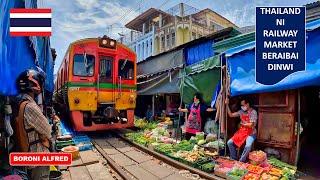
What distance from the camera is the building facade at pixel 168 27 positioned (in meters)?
25.2

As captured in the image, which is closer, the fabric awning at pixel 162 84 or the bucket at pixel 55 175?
the bucket at pixel 55 175

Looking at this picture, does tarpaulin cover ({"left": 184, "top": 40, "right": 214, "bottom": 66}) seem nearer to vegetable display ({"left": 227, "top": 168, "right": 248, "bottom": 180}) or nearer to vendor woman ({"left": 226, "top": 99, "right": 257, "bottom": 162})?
vendor woman ({"left": 226, "top": 99, "right": 257, "bottom": 162})

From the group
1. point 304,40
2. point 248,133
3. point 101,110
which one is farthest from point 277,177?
point 101,110

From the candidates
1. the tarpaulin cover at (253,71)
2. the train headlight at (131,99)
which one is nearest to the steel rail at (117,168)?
the tarpaulin cover at (253,71)

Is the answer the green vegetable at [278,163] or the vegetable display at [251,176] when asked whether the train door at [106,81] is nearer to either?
the green vegetable at [278,163]

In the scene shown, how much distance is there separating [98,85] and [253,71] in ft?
19.8

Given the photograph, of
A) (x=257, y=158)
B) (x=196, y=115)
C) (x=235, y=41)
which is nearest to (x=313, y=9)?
(x=235, y=41)

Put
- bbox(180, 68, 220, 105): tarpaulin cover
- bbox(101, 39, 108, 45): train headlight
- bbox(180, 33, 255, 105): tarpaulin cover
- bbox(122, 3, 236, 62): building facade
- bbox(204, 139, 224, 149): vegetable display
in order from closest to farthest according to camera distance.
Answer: bbox(204, 139, 224, 149): vegetable display
bbox(180, 33, 255, 105): tarpaulin cover
bbox(180, 68, 220, 105): tarpaulin cover
bbox(101, 39, 108, 45): train headlight
bbox(122, 3, 236, 62): building facade

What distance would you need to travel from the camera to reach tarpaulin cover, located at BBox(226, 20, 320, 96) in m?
5.47

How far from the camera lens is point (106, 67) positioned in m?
11.3

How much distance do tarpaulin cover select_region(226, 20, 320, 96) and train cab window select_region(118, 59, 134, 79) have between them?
533 centimetres

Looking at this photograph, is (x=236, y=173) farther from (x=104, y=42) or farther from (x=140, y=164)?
(x=104, y=42)

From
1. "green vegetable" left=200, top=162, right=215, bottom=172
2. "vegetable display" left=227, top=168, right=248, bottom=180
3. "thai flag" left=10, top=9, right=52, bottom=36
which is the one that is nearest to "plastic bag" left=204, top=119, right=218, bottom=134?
"green vegetable" left=200, top=162, right=215, bottom=172

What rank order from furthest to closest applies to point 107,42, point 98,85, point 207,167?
point 107,42 → point 98,85 → point 207,167
